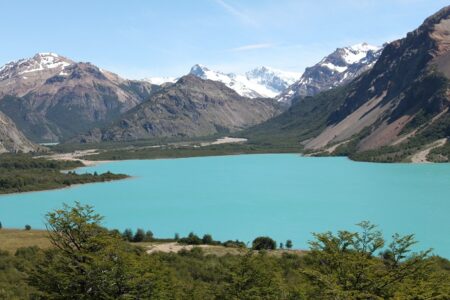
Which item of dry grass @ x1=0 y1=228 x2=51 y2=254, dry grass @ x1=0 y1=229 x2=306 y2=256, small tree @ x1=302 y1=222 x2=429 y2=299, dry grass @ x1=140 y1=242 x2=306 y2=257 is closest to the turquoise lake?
dry grass @ x1=140 y1=242 x2=306 y2=257

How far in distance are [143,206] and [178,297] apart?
10601 cm

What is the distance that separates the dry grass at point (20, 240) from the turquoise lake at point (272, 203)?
65.2 ft

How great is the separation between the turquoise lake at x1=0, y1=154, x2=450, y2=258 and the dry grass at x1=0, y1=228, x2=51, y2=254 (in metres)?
19.9

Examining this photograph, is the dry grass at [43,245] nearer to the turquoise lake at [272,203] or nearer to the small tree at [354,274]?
the turquoise lake at [272,203]

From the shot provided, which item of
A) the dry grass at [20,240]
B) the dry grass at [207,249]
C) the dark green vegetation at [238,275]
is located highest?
the dark green vegetation at [238,275]

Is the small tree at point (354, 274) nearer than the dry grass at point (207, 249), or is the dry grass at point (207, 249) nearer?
the small tree at point (354, 274)

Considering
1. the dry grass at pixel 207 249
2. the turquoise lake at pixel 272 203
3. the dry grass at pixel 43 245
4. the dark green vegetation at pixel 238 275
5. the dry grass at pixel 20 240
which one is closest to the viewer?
the dark green vegetation at pixel 238 275

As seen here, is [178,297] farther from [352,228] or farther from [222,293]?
[352,228]

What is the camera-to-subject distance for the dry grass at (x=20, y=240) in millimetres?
81844

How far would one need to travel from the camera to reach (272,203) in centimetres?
13162

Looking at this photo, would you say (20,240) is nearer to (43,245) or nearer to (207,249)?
(43,245)

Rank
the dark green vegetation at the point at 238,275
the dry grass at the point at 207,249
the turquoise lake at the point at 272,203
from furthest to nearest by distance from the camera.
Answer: the turquoise lake at the point at 272,203 → the dry grass at the point at 207,249 → the dark green vegetation at the point at 238,275

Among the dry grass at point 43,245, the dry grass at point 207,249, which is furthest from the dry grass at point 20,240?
the dry grass at point 207,249

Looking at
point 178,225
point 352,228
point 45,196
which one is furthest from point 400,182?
point 45,196
